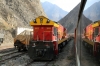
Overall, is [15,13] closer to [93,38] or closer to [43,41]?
[43,41]

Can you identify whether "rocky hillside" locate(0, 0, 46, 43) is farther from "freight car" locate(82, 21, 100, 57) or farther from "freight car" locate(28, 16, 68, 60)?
"freight car" locate(82, 21, 100, 57)

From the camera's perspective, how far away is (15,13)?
53.9m

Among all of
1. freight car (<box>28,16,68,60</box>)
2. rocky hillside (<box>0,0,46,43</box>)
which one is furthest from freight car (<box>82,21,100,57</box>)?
rocky hillside (<box>0,0,46,43</box>)

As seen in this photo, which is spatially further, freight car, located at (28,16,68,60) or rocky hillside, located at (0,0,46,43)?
rocky hillside, located at (0,0,46,43)

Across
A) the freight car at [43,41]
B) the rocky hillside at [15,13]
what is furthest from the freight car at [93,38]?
the rocky hillside at [15,13]

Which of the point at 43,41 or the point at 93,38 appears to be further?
the point at 43,41

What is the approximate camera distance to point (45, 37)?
45.9 feet

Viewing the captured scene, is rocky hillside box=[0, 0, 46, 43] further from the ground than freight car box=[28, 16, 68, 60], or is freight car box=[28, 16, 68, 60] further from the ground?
rocky hillside box=[0, 0, 46, 43]

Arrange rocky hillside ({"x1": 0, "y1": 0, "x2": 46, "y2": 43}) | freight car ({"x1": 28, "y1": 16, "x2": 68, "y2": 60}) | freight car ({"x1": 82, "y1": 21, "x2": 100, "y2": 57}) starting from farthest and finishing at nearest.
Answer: rocky hillside ({"x1": 0, "y1": 0, "x2": 46, "y2": 43}) → freight car ({"x1": 28, "y1": 16, "x2": 68, "y2": 60}) → freight car ({"x1": 82, "y1": 21, "x2": 100, "y2": 57})

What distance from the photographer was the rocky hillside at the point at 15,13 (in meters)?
42.6

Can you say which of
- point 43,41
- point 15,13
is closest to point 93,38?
point 43,41

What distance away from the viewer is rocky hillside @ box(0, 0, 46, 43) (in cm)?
4256

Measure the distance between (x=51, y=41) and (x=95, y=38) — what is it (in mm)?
9877

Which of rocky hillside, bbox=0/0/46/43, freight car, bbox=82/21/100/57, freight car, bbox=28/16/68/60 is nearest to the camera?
freight car, bbox=82/21/100/57
